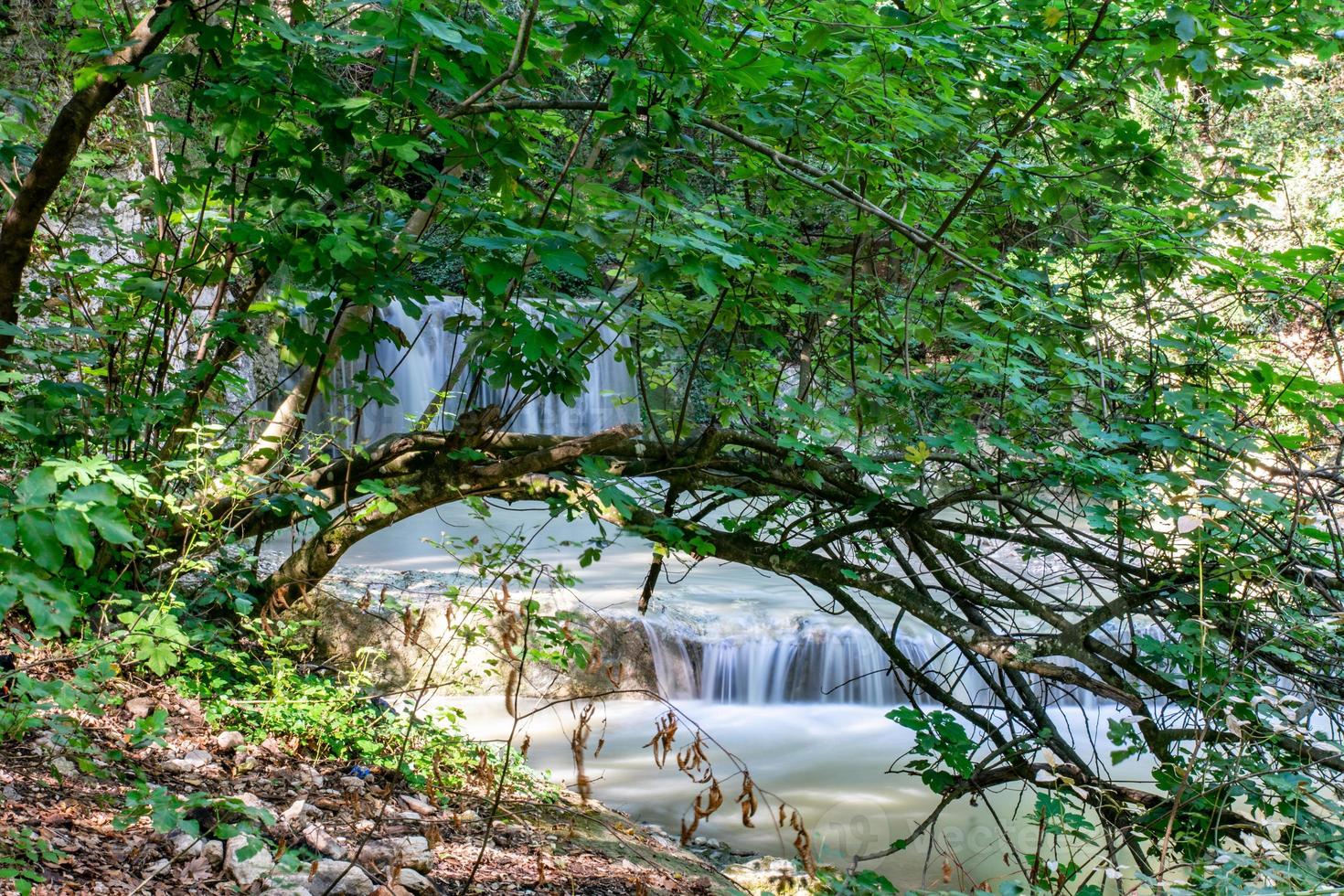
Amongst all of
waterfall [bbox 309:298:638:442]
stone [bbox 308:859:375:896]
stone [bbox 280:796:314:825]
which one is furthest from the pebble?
waterfall [bbox 309:298:638:442]

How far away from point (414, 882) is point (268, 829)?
0.52 meters

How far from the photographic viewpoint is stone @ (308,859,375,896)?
2973mm

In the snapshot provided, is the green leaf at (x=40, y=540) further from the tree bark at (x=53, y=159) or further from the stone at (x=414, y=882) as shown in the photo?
the stone at (x=414, y=882)

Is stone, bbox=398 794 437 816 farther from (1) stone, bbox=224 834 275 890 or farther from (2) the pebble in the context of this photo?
(1) stone, bbox=224 834 275 890

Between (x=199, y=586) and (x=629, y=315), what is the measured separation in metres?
2.71

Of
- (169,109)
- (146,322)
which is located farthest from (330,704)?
(169,109)

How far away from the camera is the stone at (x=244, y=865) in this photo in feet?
9.25

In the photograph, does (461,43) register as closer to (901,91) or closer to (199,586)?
(901,91)

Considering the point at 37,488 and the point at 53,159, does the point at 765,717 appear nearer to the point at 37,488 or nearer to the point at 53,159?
the point at 53,159

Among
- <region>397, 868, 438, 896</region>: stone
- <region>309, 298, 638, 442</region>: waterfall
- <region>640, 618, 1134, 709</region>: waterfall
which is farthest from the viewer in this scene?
<region>309, 298, 638, 442</region>: waterfall

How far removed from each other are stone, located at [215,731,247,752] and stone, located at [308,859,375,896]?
96 cm

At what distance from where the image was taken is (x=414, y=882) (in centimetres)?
317

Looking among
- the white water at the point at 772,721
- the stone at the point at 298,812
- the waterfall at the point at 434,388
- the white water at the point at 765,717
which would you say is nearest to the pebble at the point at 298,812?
the stone at the point at 298,812

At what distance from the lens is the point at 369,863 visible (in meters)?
3.24
